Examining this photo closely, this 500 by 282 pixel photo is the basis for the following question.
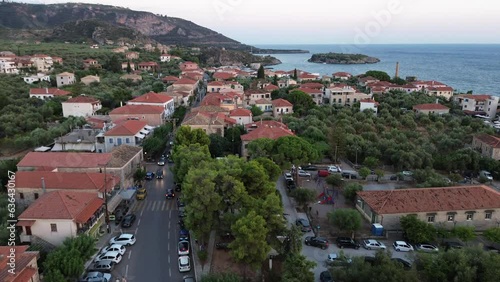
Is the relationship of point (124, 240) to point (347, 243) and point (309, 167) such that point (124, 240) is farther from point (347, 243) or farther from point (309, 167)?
point (309, 167)

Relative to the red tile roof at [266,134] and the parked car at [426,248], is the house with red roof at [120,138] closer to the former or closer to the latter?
the red tile roof at [266,134]

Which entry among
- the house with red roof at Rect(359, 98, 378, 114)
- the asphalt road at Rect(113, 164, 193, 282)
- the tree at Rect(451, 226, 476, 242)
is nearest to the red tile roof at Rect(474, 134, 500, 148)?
the house with red roof at Rect(359, 98, 378, 114)

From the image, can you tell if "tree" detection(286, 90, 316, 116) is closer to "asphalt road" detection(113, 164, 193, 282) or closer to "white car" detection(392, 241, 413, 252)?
"asphalt road" detection(113, 164, 193, 282)

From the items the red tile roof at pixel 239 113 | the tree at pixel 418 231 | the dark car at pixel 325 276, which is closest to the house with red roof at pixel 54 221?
the dark car at pixel 325 276

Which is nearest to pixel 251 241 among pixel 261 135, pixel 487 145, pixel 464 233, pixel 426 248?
pixel 426 248

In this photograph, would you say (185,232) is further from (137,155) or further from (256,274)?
(137,155)

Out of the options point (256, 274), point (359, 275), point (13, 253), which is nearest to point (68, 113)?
point (13, 253)
